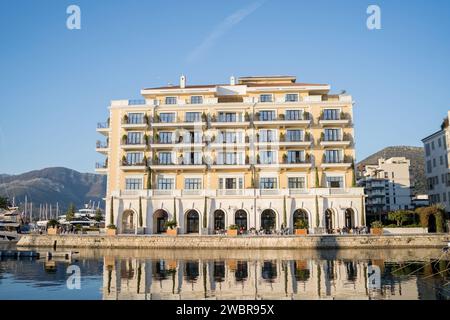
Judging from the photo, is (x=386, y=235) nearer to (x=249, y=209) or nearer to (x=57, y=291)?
(x=249, y=209)

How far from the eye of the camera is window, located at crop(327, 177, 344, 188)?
5497cm

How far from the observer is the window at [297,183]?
55.3 meters

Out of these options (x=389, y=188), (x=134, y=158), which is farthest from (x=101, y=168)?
(x=389, y=188)

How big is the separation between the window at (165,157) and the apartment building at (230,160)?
13 centimetres

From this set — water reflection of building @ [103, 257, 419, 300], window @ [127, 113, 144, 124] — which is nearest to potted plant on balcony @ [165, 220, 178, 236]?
water reflection of building @ [103, 257, 419, 300]

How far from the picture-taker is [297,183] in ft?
182

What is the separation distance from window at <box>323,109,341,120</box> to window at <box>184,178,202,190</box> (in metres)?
18.8

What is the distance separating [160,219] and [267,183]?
48.9 ft

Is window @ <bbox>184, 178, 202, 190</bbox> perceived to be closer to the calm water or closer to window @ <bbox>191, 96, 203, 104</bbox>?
window @ <bbox>191, 96, 203, 104</bbox>

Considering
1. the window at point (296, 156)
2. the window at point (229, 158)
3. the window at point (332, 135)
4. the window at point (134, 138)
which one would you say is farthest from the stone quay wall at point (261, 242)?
the window at point (332, 135)

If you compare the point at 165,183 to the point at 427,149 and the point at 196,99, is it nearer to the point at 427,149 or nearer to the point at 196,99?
the point at 196,99

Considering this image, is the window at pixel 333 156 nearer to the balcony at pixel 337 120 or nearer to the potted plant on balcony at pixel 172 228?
the balcony at pixel 337 120
